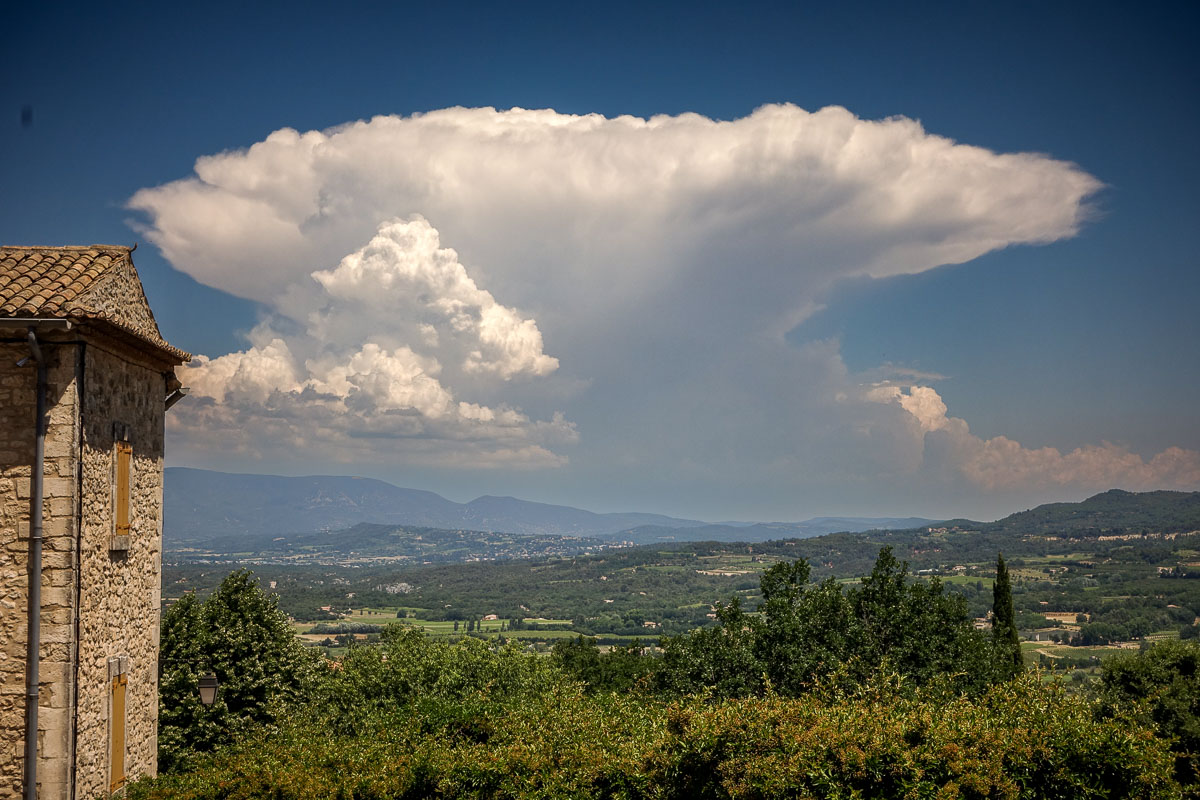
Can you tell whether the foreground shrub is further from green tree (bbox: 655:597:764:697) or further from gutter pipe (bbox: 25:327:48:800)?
green tree (bbox: 655:597:764:697)

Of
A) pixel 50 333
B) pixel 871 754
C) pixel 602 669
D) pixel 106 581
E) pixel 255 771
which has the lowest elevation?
pixel 602 669

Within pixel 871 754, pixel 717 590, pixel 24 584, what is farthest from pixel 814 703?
pixel 717 590

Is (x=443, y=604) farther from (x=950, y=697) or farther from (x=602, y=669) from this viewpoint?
(x=950, y=697)

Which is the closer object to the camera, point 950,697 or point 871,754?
point 871,754

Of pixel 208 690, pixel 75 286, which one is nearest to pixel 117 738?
pixel 208 690

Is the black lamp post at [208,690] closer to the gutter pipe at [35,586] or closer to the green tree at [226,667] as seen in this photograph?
the green tree at [226,667]

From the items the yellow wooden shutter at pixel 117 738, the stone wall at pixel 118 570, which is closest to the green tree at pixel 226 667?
the stone wall at pixel 118 570

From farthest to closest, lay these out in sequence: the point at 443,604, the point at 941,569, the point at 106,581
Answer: the point at 443,604 < the point at 941,569 < the point at 106,581
